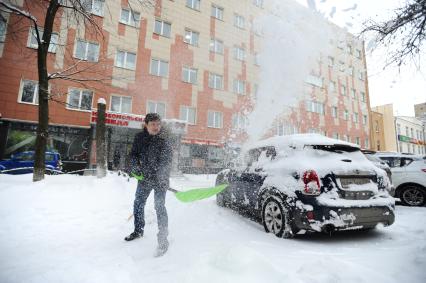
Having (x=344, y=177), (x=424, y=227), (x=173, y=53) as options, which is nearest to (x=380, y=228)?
(x=424, y=227)

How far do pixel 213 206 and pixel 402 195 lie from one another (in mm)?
5968

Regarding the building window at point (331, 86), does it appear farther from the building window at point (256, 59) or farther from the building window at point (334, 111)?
the building window at point (256, 59)

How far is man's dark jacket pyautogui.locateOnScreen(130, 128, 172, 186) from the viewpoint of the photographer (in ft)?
11.1

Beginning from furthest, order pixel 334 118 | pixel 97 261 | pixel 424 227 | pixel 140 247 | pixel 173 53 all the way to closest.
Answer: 1. pixel 334 118
2. pixel 173 53
3. pixel 424 227
4. pixel 140 247
5. pixel 97 261

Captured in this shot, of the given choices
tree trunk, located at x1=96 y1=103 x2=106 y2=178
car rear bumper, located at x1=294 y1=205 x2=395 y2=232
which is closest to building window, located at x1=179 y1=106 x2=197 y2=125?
tree trunk, located at x1=96 y1=103 x2=106 y2=178

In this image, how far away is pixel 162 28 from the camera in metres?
19.4

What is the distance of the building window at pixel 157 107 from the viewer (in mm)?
18219

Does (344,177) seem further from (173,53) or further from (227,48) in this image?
(227,48)

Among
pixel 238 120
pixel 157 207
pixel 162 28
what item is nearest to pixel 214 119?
pixel 238 120

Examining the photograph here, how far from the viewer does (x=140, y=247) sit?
3.25 metres

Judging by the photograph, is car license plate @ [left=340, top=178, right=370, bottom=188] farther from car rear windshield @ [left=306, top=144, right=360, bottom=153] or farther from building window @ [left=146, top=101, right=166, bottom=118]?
building window @ [left=146, top=101, right=166, bottom=118]

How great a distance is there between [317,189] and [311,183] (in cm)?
11

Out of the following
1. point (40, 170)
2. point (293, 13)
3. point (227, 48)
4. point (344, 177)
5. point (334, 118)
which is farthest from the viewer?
point (334, 118)

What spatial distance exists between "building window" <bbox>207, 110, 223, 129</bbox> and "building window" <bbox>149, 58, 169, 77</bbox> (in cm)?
465
